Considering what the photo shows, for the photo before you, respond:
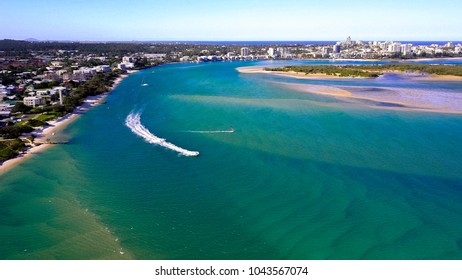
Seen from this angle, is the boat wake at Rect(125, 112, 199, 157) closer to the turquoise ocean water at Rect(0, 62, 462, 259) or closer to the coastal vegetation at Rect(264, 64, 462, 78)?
the turquoise ocean water at Rect(0, 62, 462, 259)

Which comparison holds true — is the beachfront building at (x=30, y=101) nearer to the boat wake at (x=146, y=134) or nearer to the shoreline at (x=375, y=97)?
the boat wake at (x=146, y=134)

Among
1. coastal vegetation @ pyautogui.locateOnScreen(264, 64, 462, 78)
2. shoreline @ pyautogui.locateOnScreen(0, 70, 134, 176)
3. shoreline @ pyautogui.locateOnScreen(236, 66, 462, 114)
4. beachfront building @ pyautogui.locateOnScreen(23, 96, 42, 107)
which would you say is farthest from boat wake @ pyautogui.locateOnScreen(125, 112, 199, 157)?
coastal vegetation @ pyautogui.locateOnScreen(264, 64, 462, 78)

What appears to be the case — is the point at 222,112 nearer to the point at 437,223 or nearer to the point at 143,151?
the point at 143,151

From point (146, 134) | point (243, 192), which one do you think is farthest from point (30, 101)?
point (243, 192)

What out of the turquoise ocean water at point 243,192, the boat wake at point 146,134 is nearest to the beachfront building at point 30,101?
the turquoise ocean water at point 243,192

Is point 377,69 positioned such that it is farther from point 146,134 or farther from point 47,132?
point 47,132

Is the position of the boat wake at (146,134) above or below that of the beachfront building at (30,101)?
below

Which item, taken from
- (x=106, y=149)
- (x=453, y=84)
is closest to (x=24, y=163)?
(x=106, y=149)
